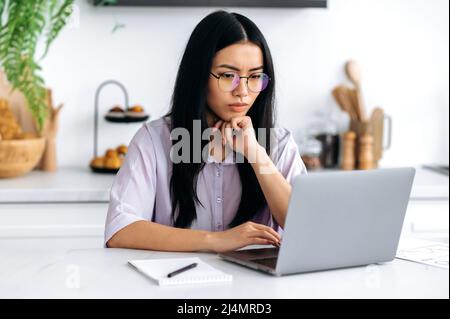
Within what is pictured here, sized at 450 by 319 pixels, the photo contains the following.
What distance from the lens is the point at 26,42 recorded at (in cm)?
311

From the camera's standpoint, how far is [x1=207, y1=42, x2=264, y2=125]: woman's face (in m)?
2.03

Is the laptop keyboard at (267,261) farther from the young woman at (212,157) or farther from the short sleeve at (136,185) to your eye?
the short sleeve at (136,185)

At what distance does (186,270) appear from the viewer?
158 cm

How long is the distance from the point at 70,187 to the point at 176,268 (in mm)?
1464

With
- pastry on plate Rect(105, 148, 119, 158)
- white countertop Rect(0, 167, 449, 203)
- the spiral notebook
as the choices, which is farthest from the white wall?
the spiral notebook

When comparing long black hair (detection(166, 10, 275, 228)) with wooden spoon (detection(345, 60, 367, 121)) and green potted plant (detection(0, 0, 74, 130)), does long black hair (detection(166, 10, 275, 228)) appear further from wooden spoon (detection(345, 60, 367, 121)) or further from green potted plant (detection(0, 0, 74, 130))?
wooden spoon (detection(345, 60, 367, 121))

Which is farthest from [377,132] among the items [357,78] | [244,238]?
[244,238]

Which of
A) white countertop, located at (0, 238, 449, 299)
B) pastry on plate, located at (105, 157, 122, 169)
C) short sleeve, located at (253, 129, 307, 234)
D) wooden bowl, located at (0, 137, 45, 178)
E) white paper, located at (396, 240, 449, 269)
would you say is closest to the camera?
white countertop, located at (0, 238, 449, 299)
